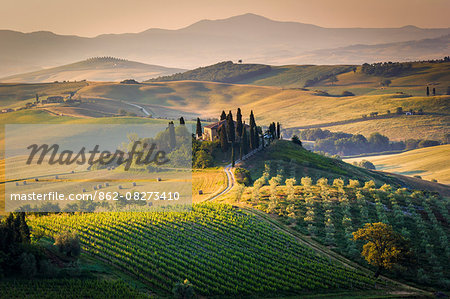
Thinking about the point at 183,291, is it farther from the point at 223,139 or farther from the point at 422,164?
the point at 422,164

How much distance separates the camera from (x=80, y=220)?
6075 cm

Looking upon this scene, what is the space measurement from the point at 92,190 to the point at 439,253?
5892 centimetres

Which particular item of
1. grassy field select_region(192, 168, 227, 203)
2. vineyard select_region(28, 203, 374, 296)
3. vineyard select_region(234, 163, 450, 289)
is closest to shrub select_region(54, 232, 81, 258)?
vineyard select_region(28, 203, 374, 296)

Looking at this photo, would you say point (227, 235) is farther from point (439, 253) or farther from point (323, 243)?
point (439, 253)

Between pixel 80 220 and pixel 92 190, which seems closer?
pixel 80 220

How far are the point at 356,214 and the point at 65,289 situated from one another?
48.3 m

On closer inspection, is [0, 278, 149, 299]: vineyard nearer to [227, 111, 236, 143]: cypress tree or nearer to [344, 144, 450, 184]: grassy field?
[227, 111, 236, 143]: cypress tree

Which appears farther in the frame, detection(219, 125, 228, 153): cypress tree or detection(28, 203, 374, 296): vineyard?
detection(219, 125, 228, 153): cypress tree

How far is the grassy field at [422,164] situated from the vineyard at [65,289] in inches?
4323

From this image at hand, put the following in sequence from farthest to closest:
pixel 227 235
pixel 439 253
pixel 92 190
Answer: pixel 92 190 → pixel 439 253 → pixel 227 235

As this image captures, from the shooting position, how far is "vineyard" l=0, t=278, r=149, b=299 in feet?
Result: 128

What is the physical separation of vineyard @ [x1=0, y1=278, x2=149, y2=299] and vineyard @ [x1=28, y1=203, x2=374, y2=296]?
412 cm

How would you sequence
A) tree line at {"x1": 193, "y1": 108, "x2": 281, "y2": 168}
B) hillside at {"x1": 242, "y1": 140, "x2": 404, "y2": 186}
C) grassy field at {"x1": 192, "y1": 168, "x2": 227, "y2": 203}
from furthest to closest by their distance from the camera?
tree line at {"x1": 193, "y1": 108, "x2": 281, "y2": 168} → hillside at {"x1": 242, "y1": 140, "x2": 404, "y2": 186} → grassy field at {"x1": 192, "y1": 168, "x2": 227, "y2": 203}

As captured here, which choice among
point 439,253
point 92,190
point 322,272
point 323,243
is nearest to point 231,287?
point 322,272
